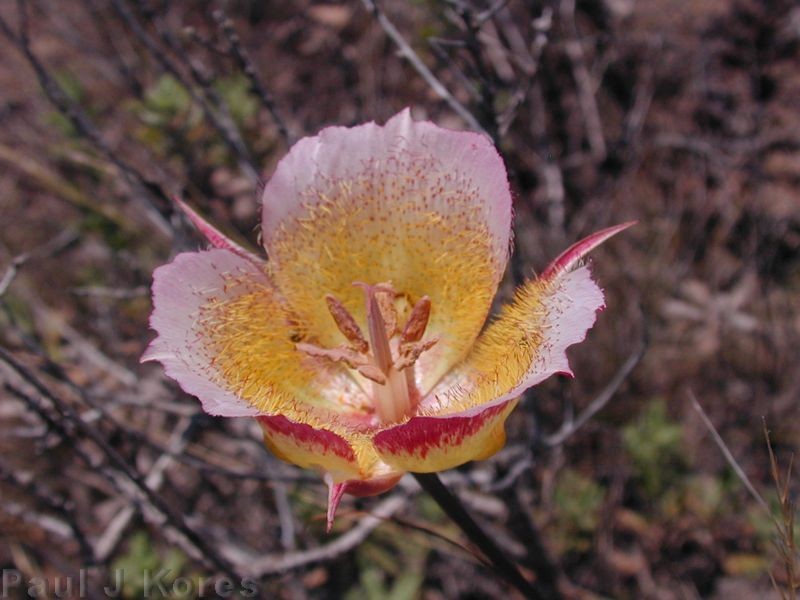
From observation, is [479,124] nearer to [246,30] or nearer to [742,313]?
[742,313]

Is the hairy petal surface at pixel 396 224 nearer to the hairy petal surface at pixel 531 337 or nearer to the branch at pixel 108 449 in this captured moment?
the hairy petal surface at pixel 531 337

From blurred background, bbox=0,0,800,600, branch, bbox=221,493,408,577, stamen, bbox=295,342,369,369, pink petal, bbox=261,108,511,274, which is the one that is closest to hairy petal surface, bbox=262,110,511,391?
pink petal, bbox=261,108,511,274

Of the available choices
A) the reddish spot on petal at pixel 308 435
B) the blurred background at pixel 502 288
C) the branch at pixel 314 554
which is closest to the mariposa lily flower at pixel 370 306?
the reddish spot on petal at pixel 308 435

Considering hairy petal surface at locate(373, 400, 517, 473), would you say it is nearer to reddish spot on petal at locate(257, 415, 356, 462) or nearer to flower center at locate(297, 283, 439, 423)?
reddish spot on petal at locate(257, 415, 356, 462)

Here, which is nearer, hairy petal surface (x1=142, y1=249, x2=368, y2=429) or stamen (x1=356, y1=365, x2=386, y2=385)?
hairy petal surface (x1=142, y1=249, x2=368, y2=429)

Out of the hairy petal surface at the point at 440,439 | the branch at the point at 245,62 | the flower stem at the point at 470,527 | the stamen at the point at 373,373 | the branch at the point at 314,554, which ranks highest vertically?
the branch at the point at 245,62

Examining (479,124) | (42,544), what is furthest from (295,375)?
(42,544)

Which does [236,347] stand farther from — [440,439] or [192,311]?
[440,439]
